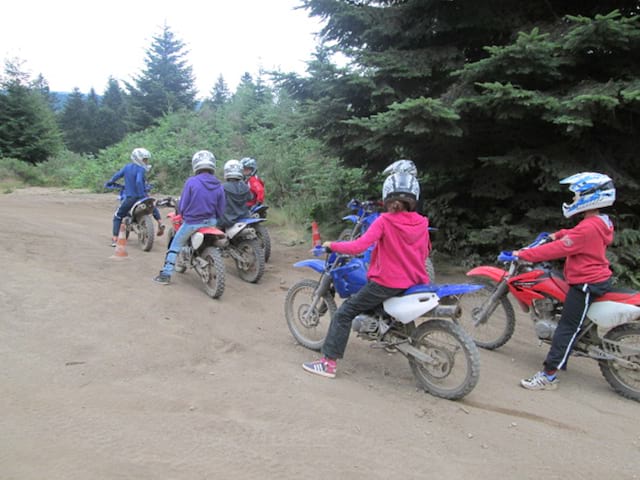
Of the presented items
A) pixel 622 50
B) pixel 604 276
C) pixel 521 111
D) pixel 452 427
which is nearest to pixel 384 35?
pixel 521 111

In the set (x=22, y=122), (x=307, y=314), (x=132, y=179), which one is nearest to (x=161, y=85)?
(x=22, y=122)

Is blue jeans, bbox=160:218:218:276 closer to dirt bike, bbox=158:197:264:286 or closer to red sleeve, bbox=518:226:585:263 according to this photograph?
dirt bike, bbox=158:197:264:286

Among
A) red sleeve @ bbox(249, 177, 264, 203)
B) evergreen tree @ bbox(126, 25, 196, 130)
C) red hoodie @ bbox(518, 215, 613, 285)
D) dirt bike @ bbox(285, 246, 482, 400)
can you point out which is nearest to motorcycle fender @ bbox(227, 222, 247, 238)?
red sleeve @ bbox(249, 177, 264, 203)

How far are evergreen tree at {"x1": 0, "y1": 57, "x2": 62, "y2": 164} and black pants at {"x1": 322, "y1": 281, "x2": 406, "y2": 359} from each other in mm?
25987

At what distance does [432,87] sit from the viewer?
8188 millimetres

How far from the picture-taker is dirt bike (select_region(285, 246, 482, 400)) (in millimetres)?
3885

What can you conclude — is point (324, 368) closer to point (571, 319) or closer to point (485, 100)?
point (571, 319)

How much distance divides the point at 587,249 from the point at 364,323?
2.12m

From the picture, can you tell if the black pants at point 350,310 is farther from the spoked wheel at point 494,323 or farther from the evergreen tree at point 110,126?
the evergreen tree at point 110,126

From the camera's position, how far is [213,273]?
645 centimetres

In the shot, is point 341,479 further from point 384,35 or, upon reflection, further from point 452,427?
point 384,35

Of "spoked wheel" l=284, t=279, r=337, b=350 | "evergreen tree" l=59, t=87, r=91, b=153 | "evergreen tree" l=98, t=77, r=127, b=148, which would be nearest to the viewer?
"spoked wheel" l=284, t=279, r=337, b=350

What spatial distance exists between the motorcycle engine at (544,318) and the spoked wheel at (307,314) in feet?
6.77

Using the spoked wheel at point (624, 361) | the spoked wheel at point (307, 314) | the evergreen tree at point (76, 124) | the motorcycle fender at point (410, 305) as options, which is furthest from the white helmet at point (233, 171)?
the evergreen tree at point (76, 124)
